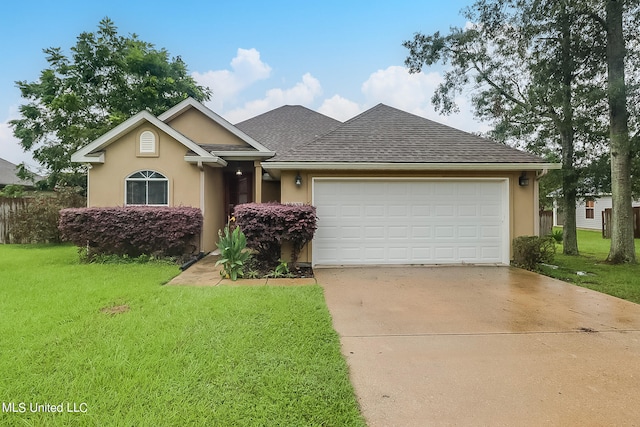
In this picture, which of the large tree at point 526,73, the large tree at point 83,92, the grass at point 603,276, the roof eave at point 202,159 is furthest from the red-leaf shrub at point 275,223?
the large tree at point 83,92

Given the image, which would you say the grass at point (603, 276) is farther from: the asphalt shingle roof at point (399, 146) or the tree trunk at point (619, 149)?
the asphalt shingle roof at point (399, 146)

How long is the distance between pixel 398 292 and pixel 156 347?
406 cm

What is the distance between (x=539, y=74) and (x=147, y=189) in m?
12.4

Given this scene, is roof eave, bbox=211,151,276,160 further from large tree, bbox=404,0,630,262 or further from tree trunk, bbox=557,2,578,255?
tree trunk, bbox=557,2,578,255

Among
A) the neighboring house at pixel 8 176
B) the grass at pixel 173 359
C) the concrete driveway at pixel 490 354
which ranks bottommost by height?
the concrete driveway at pixel 490 354

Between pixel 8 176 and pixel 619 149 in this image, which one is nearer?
pixel 619 149

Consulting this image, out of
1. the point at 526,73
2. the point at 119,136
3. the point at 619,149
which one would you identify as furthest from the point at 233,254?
the point at 526,73

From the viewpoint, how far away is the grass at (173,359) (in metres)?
2.41

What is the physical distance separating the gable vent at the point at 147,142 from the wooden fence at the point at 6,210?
808 centimetres

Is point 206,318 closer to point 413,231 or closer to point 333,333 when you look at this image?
point 333,333

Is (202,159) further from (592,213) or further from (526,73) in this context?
(592,213)

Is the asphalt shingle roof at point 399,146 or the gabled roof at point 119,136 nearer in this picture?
the asphalt shingle roof at point 399,146

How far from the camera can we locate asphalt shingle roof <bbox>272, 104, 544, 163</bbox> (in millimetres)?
8328

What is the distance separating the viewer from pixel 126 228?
885 cm
